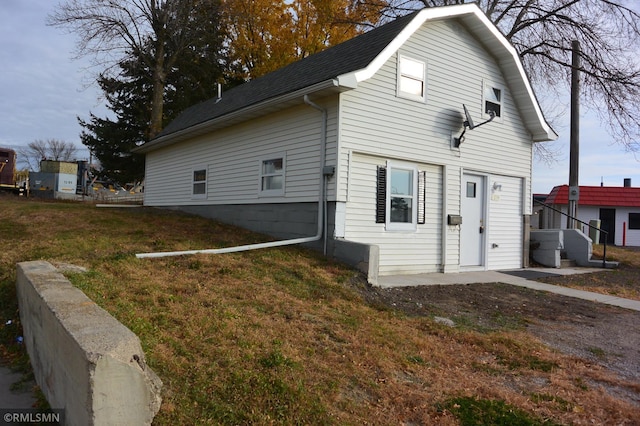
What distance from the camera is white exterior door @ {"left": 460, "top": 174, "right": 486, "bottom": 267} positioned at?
1084cm

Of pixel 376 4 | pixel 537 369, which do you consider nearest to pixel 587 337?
pixel 537 369

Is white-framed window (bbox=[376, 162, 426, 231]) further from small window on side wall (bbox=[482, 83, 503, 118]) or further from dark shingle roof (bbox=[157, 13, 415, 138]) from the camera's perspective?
small window on side wall (bbox=[482, 83, 503, 118])

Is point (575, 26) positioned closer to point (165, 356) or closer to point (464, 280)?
point (464, 280)

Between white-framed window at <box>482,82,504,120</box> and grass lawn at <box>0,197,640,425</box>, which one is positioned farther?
white-framed window at <box>482,82,504,120</box>

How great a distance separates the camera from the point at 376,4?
1989cm

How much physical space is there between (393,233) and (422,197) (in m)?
1.13

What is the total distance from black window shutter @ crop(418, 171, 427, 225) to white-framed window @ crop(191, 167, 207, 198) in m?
6.41

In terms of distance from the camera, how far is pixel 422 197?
9867 millimetres

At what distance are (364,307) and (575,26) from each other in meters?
16.5

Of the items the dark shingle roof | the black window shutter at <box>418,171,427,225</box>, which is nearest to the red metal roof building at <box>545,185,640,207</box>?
the black window shutter at <box>418,171,427,225</box>

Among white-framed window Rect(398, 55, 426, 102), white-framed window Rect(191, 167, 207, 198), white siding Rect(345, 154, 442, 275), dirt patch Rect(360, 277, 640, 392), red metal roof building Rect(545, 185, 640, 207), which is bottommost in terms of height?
dirt patch Rect(360, 277, 640, 392)

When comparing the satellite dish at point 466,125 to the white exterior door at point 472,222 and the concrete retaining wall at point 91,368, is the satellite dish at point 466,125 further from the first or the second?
the concrete retaining wall at point 91,368

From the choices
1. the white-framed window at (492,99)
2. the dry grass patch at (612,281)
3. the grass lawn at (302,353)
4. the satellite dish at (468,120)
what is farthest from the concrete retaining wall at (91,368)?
the white-framed window at (492,99)

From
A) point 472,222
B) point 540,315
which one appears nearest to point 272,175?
point 472,222
